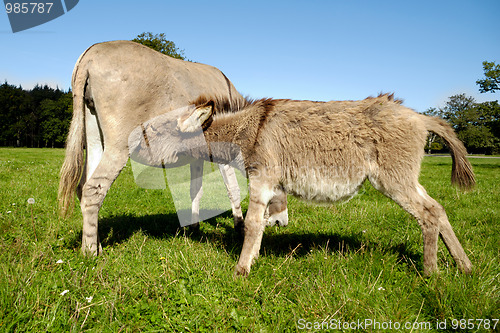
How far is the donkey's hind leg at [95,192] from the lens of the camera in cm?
366

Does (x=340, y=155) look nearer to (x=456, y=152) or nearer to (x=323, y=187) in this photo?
(x=323, y=187)

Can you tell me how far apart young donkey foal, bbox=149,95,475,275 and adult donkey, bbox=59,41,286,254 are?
28.3 inches

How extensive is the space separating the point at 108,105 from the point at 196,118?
1175mm

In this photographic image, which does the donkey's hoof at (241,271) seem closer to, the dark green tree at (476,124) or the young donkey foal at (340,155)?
the young donkey foal at (340,155)

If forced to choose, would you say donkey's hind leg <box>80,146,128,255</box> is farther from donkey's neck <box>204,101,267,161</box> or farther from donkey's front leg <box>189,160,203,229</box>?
donkey's front leg <box>189,160,203,229</box>

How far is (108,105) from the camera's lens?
3.71 metres

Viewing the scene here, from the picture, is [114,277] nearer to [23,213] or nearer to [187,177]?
[23,213]

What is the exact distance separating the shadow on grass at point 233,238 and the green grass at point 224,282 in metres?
0.03

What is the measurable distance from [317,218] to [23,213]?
5005 mm

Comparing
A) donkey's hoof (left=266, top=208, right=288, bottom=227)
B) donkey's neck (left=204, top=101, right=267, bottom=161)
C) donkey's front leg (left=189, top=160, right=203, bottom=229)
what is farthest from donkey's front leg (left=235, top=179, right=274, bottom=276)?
donkey's front leg (left=189, top=160, right=203, bottom=229)

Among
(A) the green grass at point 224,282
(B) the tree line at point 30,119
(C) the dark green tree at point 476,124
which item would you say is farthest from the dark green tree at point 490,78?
(B) the tree line at point 30,119

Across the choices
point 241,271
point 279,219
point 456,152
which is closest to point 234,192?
point 279,219

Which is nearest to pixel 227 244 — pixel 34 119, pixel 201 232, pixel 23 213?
pixel 201 232

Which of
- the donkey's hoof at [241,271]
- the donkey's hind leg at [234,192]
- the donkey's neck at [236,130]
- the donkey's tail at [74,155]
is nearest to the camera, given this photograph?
the donkey's hoof at [241,271]
